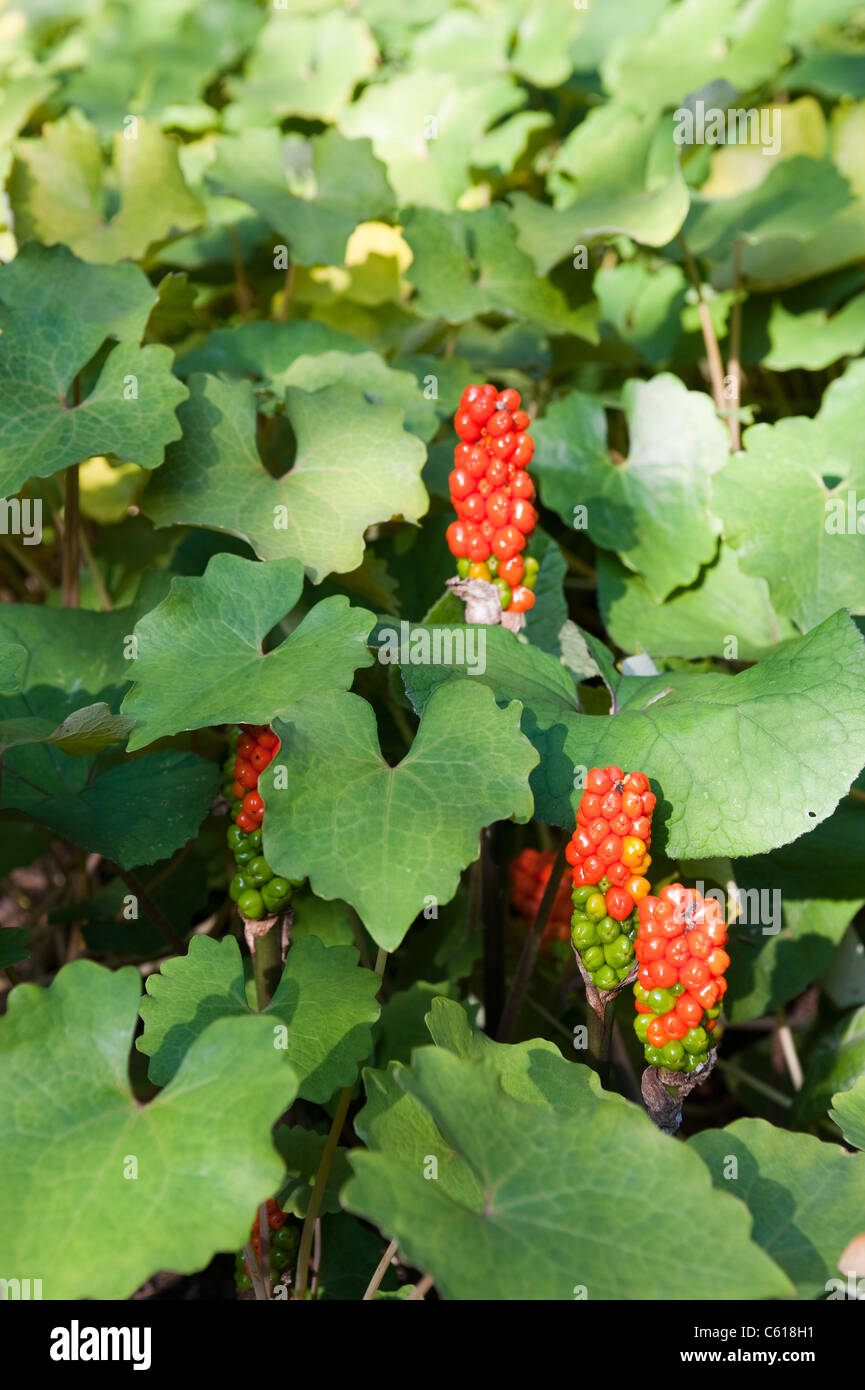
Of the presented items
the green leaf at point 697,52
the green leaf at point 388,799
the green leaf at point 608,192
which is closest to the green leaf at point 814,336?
the green leaf at point 608,192

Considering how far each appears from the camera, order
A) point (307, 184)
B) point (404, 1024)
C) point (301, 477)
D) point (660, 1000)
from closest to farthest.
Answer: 1. point (660, 1000)
2. point (404, 1024)
3. point (301, 477)
4. point (307, 184)

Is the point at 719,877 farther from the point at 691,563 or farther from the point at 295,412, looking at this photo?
the point at 295,412

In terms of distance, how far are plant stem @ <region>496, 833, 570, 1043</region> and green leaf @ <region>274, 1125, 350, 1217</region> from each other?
21cm

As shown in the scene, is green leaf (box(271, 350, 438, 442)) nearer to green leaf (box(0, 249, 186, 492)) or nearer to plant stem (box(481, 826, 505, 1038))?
green leaf (box(0, 249, 186, 492))

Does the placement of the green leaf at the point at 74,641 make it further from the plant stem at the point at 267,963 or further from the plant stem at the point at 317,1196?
the plant stem at the point at 317,1196

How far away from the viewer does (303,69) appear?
2.44m

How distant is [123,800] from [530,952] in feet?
1.51

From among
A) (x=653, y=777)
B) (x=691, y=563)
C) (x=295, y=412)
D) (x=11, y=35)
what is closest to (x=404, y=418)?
(x=295, y=412)

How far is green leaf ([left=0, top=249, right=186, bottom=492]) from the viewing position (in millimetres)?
1284

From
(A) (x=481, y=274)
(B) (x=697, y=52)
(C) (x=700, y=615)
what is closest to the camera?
(C) (x=700, y=615)

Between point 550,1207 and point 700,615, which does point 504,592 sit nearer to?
point 700,615

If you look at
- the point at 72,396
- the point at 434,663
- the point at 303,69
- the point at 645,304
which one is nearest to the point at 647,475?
the point at 645,304

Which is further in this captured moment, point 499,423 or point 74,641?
point 74,641

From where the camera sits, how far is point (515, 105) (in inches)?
89.0
